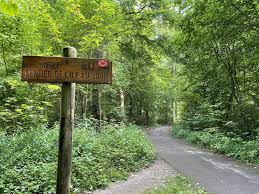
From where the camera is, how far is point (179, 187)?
6.93 metres

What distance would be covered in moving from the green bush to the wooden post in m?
2.44

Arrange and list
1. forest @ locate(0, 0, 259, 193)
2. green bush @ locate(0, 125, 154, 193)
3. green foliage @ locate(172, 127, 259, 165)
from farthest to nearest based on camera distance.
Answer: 1. green foliage @ locate(172, 127, 259, 165)
2. forest @ locate(0, 0, 259, 193)
3. green bush @ locate(0, 125, 154, 193)

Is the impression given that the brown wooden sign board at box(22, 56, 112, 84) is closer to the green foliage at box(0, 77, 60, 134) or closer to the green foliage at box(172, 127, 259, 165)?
the green foliage at box(0, 77, 60, 134)

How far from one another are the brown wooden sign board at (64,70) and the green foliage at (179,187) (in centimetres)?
344

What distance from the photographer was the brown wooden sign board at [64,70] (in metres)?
3.83

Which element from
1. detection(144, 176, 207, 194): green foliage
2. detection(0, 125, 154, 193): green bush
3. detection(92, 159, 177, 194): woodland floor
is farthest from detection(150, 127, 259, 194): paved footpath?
detection(0, 125, 154, 193): green bush

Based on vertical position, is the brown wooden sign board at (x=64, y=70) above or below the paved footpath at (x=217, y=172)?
above

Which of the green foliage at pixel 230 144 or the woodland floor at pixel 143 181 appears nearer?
the woodland floor at pixel 143 181

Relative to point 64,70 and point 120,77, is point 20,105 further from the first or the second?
point 120,77

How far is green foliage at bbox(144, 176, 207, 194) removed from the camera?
655 centimetres

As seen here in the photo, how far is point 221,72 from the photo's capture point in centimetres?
1642

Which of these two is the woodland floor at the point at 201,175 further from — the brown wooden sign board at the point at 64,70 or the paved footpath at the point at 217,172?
the brown wooden sign board at the point at 64,70

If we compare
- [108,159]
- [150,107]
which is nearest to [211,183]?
[108,159]

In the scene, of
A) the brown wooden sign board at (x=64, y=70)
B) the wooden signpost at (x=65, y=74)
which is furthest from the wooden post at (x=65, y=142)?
the brown wooden sign board at (x=64, y=70)
